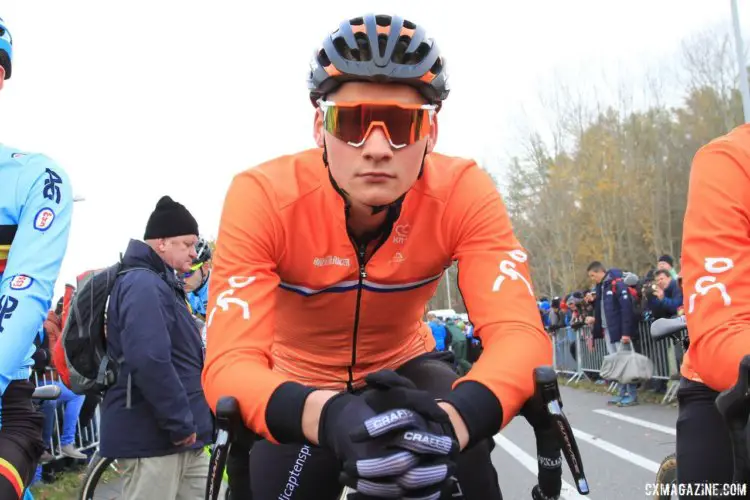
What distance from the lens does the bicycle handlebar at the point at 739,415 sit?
6.95 ft

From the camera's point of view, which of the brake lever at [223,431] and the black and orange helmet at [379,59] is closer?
the brake lever at [223,431]

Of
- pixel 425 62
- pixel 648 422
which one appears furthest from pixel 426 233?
pixel 648 422

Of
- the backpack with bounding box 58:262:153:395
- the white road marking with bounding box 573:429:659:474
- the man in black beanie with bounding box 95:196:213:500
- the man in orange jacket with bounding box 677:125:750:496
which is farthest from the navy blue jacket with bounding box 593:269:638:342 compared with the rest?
the man in orange jacket with bounding box 677:125:750:496

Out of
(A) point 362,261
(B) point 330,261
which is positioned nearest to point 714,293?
(A) point 362,261

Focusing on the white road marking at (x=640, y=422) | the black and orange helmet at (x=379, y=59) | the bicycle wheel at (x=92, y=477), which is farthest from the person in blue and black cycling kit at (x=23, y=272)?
the white road marking at (x=640, y=422)

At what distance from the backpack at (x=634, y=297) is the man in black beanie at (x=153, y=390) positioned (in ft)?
32.4

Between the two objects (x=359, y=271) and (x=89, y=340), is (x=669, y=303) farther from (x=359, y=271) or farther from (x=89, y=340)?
(x=359, y=271)

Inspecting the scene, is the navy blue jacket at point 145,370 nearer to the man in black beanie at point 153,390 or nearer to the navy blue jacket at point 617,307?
the man in black beanie at point 153,390

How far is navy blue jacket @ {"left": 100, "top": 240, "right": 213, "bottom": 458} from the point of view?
4.64 m

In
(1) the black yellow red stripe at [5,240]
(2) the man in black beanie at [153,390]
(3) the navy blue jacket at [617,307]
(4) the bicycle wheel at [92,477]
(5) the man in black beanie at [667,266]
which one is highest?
(1) the black yellow red stripe at [5,240]

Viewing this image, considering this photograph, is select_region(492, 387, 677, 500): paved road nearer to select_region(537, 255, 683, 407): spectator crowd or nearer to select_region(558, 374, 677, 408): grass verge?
select_region(558, 374, 677, 408): grass verge

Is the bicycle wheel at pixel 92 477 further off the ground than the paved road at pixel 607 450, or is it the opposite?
the bicycle wheel at pixel 92 477

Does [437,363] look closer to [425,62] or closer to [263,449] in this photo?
[263,449]

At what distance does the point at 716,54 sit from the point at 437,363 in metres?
41.3
